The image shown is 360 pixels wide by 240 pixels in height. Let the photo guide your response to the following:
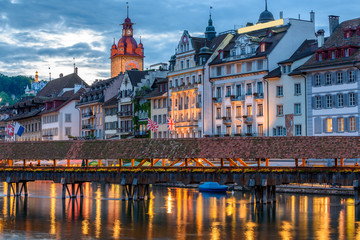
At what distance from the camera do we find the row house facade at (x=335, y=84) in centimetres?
7081

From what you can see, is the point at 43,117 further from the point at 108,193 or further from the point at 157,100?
the point at 108,193

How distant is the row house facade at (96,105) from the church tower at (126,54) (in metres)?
56.9

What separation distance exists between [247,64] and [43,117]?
2183 inches

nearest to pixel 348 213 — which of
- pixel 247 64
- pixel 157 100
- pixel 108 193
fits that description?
pixel 108 193

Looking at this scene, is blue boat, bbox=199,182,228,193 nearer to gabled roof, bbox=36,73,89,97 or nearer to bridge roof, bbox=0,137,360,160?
bridge roof, bbox=0,137,360,160

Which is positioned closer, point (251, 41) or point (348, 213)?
point (348, 213)

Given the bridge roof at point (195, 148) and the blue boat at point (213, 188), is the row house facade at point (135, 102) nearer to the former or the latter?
the blue boat at point (213, 188)

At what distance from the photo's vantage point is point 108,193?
7488cm

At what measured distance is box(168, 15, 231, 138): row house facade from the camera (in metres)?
91.9

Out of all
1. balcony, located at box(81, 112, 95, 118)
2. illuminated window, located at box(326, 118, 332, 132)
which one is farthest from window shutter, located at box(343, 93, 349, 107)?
balcony, located at box(81, 112, 95, 118)

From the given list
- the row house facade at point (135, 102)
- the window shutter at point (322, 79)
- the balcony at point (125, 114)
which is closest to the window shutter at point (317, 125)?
the window shutter at point (322, 79)

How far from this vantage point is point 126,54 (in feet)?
593

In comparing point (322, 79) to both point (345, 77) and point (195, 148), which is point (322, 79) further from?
point (195, 148)

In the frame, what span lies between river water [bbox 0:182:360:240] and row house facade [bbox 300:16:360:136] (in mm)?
9924
